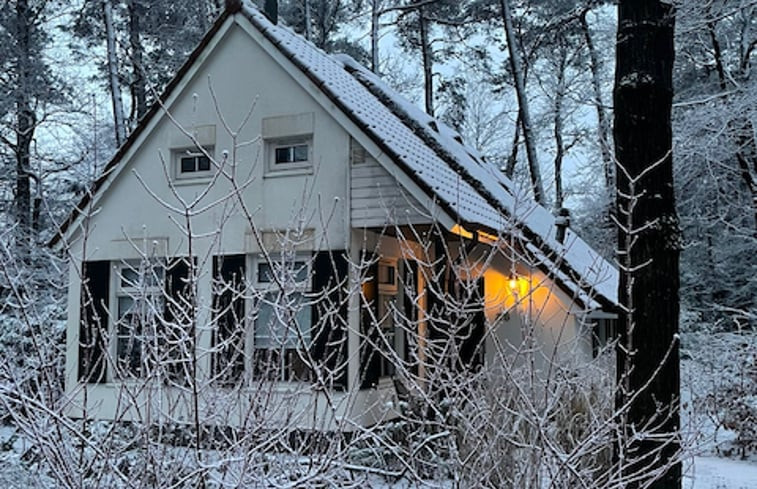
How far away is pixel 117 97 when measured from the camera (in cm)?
1617

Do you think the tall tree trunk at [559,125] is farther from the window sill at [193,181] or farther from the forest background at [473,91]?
the window sill at [193,181]

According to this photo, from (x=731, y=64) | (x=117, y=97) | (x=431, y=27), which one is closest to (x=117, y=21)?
(x=117, y=97)

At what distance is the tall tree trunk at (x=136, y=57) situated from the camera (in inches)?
730

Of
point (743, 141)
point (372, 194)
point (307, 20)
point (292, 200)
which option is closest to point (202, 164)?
point (292, 200)

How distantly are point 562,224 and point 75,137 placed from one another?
12505mm

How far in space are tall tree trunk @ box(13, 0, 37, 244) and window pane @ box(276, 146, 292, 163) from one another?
29.2 feet

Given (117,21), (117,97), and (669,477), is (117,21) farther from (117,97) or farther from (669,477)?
(669,477)

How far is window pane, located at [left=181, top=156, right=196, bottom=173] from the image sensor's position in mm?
11047

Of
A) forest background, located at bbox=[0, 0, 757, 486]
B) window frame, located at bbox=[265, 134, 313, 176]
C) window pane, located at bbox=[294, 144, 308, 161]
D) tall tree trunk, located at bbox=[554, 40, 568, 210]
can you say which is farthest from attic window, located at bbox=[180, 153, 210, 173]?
tall tree trunk, located at bbox=[554, 40, 568, 210]

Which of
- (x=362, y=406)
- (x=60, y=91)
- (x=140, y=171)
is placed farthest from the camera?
(x=60, y=91)

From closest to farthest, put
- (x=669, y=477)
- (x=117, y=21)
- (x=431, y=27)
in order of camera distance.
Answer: (x=669, y=477)
(x=117, y=21)
(x=431, y=27)

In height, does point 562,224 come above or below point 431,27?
below

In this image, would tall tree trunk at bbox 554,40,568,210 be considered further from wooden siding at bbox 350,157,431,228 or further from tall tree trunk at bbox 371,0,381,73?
wooden siding at bbox 350,157,431,228

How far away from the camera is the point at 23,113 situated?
667 inches
